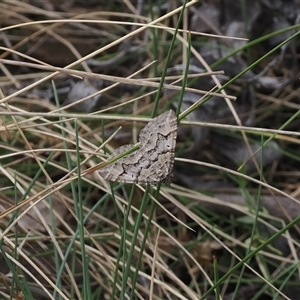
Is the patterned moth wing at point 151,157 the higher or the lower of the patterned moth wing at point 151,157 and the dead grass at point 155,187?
the higher

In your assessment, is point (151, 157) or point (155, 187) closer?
point (151, 157)

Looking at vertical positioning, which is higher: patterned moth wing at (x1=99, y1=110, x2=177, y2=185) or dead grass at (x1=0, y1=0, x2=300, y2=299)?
patterned moth wing at (x1=99, y1=110, x2=177, y2=185)

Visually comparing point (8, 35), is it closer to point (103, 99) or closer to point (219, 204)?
point (103, 99)

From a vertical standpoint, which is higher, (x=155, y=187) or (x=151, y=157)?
(x=151, y=157)

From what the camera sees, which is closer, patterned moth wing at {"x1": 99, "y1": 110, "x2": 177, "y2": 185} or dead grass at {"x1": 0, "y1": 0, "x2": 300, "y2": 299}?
patterned moth wing at {"x1": 99, "y1": 110, "x2": 177, "y2": 185}

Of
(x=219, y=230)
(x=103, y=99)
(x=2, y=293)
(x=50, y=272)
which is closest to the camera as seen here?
(x=2, y=293)

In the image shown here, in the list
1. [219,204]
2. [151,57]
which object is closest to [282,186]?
[219,204]

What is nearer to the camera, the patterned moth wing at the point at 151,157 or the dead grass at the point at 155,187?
the patterned moth wing at the point at 151,157

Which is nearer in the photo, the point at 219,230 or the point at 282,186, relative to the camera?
the point at 219,230
